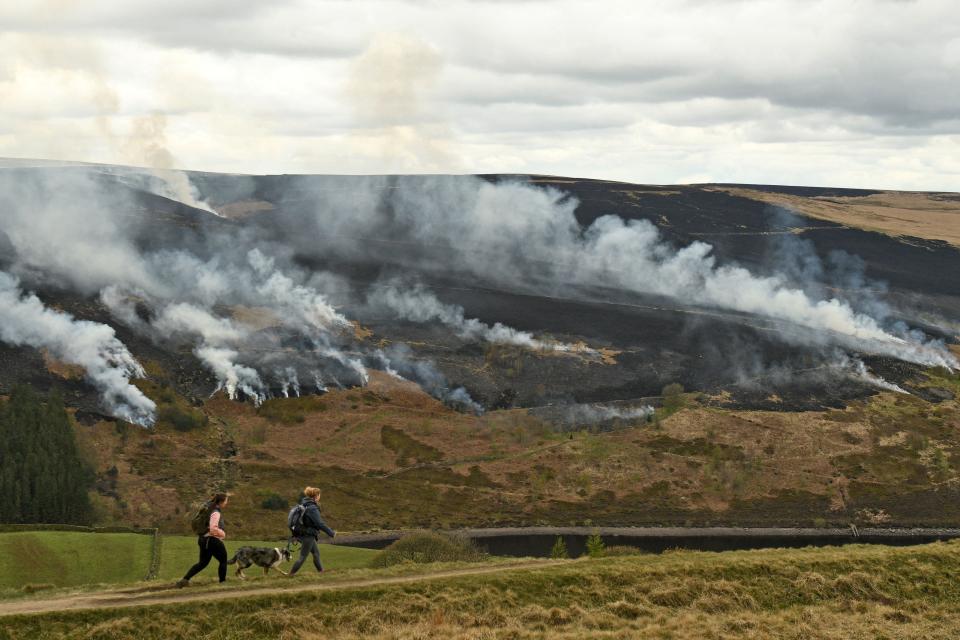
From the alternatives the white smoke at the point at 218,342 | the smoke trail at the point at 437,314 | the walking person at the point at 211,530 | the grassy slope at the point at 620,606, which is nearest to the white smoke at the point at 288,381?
the white smoke at the point at 218,342

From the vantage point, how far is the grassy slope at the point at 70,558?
58.8m

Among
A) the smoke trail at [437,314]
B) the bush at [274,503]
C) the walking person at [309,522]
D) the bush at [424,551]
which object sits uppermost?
the walking person at [309,522]

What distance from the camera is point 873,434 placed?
121m

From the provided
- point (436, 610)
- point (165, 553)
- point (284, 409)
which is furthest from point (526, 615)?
point (284, 409)

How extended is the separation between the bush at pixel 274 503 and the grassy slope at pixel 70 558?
22.0m

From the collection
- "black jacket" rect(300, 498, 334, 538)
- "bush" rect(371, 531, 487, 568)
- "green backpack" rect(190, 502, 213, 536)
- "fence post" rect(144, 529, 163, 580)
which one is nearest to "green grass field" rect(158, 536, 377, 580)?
"fence post" rect(144, 529, 163, 580)

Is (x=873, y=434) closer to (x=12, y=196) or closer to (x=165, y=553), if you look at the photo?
(x=165, y=553)

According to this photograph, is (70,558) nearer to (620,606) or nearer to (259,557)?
(259,557)

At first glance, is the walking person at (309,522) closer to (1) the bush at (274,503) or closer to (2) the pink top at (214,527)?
(2) the pink top at (214,527)

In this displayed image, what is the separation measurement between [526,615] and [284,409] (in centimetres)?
8873

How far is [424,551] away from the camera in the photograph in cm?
4916

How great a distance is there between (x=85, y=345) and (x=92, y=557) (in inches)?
2261

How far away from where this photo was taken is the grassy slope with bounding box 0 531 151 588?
58781 mm

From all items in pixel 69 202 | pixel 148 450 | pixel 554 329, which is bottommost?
pixel 148 450
